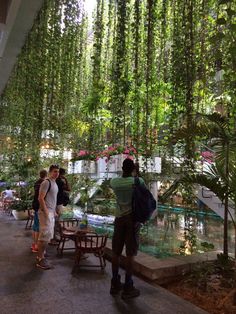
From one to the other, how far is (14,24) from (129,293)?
5.96 m

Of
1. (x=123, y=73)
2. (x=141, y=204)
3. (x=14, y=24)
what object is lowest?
(x=141, y=204)

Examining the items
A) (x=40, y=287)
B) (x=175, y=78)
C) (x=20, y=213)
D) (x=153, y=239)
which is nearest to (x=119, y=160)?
(x=153, y=239)

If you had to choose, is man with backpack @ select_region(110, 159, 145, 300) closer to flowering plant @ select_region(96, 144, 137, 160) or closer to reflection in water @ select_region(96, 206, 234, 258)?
reflection in water @ select_region(96, 206, 234, 258)

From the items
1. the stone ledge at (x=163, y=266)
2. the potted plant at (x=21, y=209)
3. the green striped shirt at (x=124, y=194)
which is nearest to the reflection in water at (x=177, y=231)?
the stone ledge at (x=163, y=266)

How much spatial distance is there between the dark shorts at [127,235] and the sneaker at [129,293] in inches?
13.3

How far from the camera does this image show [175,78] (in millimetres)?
4340

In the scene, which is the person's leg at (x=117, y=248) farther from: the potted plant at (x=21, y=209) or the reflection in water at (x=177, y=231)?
the potted plant at (x=21, y=209)

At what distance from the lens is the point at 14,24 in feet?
21.8

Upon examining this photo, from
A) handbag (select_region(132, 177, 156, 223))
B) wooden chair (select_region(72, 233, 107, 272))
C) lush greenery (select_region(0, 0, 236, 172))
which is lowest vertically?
wooden chair (select_region(72, 233, 107, 272))

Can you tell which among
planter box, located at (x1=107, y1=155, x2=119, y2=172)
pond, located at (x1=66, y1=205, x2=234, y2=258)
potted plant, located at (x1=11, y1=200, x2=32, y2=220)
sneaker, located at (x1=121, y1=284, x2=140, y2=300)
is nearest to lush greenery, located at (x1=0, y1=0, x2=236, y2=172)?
planter box, located at (x1=107, y1=155, x2=119, y2=172)

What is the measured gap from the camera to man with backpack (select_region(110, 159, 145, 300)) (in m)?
3.23

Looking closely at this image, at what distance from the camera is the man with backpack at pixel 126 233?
323 centimetres

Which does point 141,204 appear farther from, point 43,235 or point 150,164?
point 150,164

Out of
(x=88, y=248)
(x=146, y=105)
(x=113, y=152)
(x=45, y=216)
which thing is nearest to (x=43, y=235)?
(x=45, y=216)
